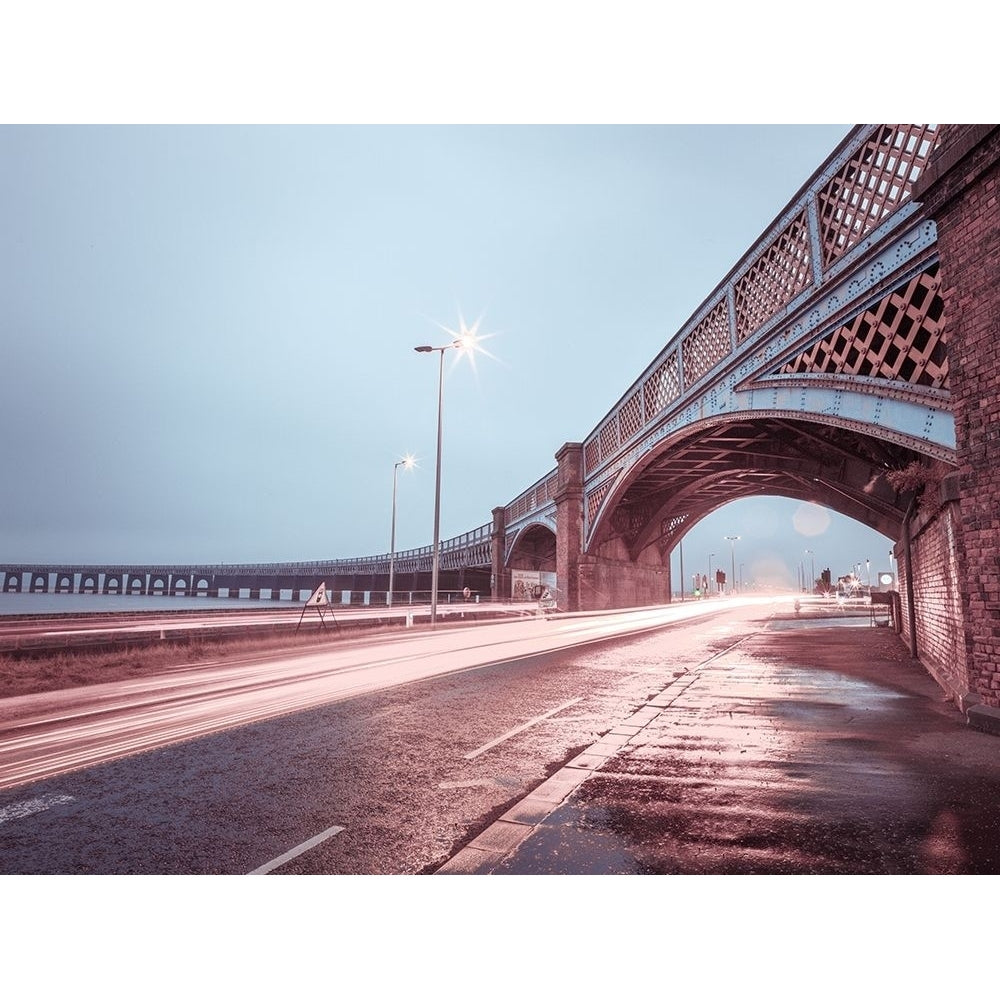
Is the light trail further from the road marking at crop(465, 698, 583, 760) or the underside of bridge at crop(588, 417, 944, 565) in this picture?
the underside of bridge at crop(588, 417, 944, 565)

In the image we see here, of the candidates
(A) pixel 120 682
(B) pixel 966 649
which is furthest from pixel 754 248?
(A) pixel 120 682

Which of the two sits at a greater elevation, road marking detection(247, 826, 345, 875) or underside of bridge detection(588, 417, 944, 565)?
underside of bridge detection(588, 417, 944, 565)

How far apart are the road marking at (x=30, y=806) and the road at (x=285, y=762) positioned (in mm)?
26

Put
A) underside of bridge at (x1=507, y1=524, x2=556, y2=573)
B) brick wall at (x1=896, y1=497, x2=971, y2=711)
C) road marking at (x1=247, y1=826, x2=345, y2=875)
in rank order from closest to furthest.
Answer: road marking at (x1=247, y1=826, x2=345, y2=875)
brick wall at (x1=896, y1=497, x2=971, y2=711)
underside of bridge at (x1=507, y1=524, x2=556, y2=573)

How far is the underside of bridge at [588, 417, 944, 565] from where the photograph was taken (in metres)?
18.9

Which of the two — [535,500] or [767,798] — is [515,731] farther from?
[535,500]

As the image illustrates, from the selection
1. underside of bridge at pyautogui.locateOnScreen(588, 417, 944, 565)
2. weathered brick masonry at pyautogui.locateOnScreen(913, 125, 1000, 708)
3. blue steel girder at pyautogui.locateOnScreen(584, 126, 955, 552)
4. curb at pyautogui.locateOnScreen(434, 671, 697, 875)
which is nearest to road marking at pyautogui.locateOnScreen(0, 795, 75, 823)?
curb at pyautogui.locateOnScreen(434, 671, 697, 875)

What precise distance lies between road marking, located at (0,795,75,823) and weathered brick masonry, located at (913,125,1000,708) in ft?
31.1

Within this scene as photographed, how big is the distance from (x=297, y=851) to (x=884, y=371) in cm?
1177

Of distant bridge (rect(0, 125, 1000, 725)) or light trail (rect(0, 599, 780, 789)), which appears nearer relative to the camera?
light trail (rect(0, 599, 780, 789))

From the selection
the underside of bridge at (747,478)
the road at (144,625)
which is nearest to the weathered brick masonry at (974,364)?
the underside of bridge at (747,478)

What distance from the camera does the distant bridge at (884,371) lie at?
24.8ft

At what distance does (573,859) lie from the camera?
3.68m

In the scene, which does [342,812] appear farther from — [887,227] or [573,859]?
[887,227]
